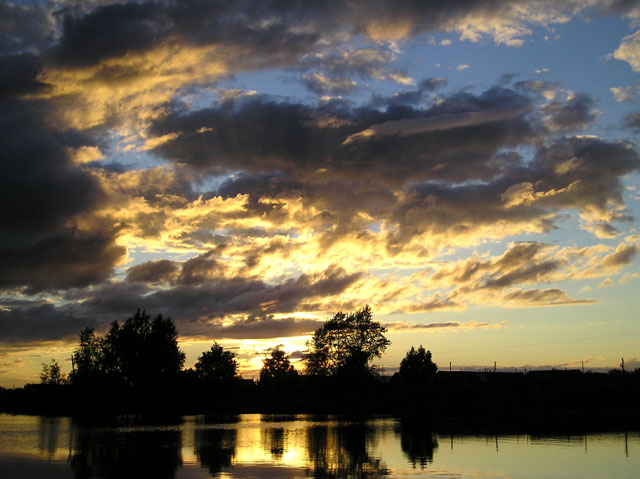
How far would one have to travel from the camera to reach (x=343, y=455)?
35.2 m

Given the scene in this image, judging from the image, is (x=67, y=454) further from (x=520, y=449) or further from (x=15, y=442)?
(x=520, y=449)

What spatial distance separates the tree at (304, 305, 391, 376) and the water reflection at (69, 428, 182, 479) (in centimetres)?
7433

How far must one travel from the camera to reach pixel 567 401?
92.6m

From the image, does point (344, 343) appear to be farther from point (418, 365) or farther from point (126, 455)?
point (126, 455)

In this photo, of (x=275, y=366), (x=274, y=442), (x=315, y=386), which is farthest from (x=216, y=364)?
(x=274, y=442)

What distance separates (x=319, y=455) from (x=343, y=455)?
1.43m

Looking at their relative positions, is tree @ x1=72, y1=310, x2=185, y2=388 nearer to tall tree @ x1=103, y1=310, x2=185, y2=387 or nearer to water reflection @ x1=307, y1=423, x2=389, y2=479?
tall tree @ x1=103, y1=310, x2=185, y2=387

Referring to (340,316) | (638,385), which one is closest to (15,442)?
(340,316)

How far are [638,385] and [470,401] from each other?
40102 mm

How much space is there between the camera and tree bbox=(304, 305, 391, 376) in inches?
4884

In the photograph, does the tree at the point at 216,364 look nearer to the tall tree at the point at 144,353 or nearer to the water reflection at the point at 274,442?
the tall tree at the point at 144,353

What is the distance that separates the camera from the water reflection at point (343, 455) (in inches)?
1122

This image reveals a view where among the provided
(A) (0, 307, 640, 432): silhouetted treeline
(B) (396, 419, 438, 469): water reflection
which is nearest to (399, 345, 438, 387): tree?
(A) (0, 307, 640, 432): silhouetted treeline

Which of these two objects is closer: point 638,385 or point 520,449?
point 520,449
